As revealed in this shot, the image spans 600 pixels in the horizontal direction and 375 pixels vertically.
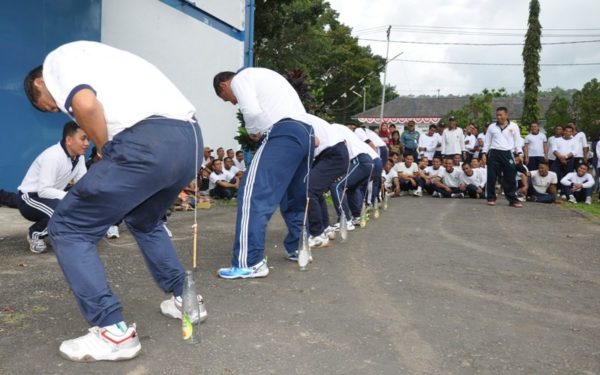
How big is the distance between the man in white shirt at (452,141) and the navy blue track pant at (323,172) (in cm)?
983

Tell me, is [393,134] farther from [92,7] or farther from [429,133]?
[92,7]

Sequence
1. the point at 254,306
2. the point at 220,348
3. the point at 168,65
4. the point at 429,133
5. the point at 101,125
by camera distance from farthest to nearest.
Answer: the point at 429,133 → the point at 168,65 → the point at 254,306 → the point at 220,348 → the point at 101,125

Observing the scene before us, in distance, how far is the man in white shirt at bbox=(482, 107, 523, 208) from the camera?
11.3 meters

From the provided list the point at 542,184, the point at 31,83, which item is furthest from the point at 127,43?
the point at 542,184

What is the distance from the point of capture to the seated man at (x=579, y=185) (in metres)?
13.3

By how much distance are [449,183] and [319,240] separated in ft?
29.1

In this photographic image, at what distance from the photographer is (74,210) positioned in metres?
2.84

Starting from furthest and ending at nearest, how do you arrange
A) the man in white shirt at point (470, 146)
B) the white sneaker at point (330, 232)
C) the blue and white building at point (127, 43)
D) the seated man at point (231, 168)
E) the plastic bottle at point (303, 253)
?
the man in white shirt at point (470, 146) < the seated man at point (231, 168) < the blue and white building at point (127, 43) < the white sneaker at point (330, 232) < the plastic bottle at point (303, 253)

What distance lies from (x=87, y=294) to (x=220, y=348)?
0.78m

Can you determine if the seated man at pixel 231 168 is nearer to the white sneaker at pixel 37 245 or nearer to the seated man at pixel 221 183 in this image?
the seated man at pixel 221 183

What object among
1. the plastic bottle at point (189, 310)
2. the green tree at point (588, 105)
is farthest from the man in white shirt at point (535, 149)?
the green tree at point (588, 105)

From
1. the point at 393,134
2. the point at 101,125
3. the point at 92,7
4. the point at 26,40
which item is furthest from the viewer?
the point at 393,134

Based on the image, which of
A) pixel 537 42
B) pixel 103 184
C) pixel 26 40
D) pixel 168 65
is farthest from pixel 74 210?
pixel 537 42

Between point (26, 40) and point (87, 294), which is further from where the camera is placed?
point (26, 40)
